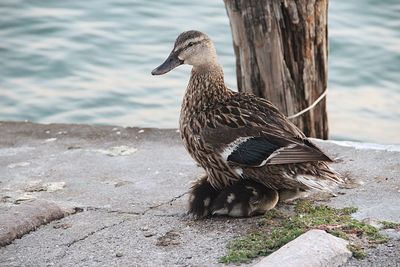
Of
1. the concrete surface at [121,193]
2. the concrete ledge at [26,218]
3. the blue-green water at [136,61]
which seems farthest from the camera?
the blue-green water at [136,61]

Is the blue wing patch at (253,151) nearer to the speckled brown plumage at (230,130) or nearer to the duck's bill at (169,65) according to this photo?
the speckled brown plumage at (230,130)

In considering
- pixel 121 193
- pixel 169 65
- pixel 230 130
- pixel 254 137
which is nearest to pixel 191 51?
pixel 169 65

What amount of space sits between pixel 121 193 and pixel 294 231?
1.61 m

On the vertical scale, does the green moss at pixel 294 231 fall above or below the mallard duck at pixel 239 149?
below

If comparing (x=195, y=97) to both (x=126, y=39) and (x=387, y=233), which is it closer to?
(x=387, y=233)

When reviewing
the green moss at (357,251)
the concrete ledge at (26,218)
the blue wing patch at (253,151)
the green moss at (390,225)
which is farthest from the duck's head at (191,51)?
the green moss at (357,251)

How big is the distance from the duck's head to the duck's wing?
16.1 inches

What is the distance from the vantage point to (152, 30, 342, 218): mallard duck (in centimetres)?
569

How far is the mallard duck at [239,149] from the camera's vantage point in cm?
569

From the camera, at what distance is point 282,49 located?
7.42m

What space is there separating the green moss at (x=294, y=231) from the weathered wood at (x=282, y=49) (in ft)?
6.44

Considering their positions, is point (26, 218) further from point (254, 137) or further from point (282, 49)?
point (282, 49)

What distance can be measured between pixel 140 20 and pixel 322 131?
251 inches

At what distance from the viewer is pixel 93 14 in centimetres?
1404
